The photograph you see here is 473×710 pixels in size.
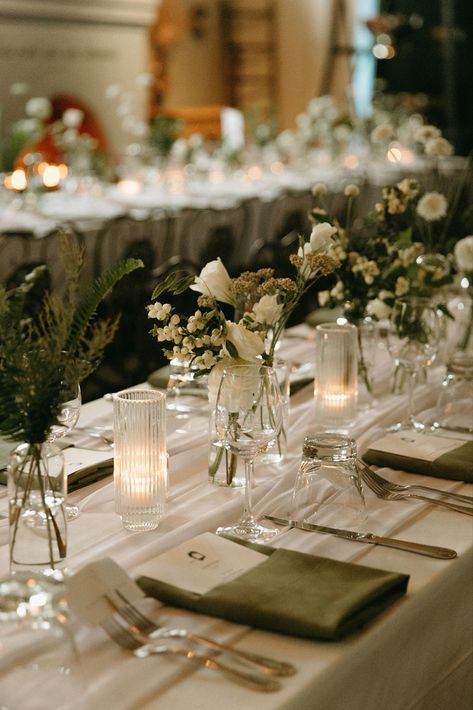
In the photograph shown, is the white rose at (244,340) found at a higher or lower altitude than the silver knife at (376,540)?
higher

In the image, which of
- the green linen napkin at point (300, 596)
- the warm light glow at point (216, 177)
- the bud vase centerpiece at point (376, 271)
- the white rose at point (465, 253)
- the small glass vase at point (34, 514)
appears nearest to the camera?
the green linen napkin at point (300, 596)

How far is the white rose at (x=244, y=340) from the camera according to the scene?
2008 mm

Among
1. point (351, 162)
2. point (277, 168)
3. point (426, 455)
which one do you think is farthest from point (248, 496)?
point (351, 162)

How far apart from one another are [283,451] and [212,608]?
788 millimetres

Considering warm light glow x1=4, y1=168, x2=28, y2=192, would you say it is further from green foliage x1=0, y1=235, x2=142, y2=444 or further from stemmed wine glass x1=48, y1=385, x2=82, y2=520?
green foliage x1=0, y1=235, x2=142, y2=444

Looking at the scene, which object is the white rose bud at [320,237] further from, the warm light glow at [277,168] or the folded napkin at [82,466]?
the warm light glow at [277,168]

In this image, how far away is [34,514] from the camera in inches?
64.3

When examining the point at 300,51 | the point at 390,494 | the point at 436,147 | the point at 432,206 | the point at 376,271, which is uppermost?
the point at 300,51

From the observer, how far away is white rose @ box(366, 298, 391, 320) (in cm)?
285

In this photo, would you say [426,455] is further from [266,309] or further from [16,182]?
[16,182]

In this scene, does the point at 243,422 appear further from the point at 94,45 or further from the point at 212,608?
the point at 94,45

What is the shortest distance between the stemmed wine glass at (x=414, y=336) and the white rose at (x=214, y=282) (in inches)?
26.6

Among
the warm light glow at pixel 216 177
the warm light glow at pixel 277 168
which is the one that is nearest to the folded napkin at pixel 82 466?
the warm light glow at pixel 216 177

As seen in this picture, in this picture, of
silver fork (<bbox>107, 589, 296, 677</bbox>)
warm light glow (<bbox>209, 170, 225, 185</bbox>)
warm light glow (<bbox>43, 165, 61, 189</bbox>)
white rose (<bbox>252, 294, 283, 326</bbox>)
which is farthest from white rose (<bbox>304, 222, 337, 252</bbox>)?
warm light glow (<bbox>209, 170, 225, 185</bbox>)
